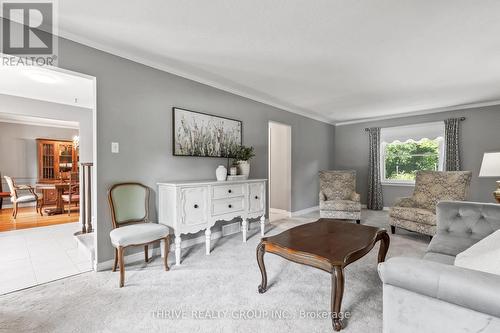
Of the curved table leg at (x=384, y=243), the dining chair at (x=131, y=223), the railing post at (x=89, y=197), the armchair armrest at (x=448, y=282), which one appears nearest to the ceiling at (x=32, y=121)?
the railing post at (x=89, y=197)

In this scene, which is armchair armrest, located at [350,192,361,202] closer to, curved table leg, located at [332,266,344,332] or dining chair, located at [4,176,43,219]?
curved table leg, located at [332,266,344,332]

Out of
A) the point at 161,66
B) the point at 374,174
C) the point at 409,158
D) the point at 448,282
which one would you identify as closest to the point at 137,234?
the point at 161,66

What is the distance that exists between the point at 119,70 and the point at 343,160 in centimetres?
567

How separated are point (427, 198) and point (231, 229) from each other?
3.12m

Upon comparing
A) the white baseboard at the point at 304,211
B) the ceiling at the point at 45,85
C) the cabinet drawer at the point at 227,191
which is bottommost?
the white baseboard at the point at 304,211

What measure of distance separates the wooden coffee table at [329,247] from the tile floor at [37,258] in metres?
2.04

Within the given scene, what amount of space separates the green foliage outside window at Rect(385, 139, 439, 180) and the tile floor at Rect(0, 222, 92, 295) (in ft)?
20.6

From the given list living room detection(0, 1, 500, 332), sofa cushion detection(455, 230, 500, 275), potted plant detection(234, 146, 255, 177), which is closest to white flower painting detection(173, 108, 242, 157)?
living room detection(0, 1, 500, 332)

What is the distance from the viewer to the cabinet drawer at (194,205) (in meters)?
2.62

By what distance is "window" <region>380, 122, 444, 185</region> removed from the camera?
17.0ft

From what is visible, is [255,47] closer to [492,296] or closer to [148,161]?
[148,161]

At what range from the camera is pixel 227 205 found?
309 centimetres

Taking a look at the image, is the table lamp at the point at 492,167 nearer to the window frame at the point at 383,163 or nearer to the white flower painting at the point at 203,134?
the window frame at the point at 383,163

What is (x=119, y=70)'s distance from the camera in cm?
257
